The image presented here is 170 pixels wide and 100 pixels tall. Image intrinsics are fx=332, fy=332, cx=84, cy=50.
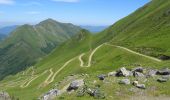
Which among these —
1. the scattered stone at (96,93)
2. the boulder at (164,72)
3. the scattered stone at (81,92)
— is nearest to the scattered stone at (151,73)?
the boulder at (164,72)

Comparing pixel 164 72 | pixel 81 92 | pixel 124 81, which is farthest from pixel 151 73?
pixel 81 92

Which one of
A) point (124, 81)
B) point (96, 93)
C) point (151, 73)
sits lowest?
point (96, 93)

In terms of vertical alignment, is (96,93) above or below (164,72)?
below

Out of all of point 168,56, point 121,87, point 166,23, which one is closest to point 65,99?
point 121,87

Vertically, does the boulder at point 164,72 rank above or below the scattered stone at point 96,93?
above

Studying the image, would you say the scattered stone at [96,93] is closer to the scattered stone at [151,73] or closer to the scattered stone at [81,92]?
the scattered stone at [81,92]

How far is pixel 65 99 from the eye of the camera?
44.1 m

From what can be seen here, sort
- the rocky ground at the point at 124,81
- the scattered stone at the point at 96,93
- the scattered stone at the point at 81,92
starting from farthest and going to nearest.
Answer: the rocky ground at the point at 124,81
the scattered stone at the point at 81,92
the scattered stone at the point at 96,93

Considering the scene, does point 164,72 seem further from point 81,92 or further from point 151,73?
point 81,92

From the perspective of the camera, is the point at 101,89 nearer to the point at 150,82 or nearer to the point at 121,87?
the point at 121,87

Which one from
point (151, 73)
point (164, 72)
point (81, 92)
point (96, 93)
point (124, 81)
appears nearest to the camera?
point (96, 93)

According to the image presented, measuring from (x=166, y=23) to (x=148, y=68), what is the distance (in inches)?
5669

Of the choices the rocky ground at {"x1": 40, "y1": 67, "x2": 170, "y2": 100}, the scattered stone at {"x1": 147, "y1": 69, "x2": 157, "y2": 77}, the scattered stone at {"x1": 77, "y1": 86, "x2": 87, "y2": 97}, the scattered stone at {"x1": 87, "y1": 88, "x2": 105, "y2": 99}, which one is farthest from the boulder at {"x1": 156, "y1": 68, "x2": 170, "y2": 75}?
the scattered stone at {"x1": 77, "y1": 86, "x2": 87, "y2": 97}

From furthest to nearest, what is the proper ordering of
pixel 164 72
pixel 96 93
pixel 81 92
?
pixel 164 72
pixel 81 92
pixel 96 93
